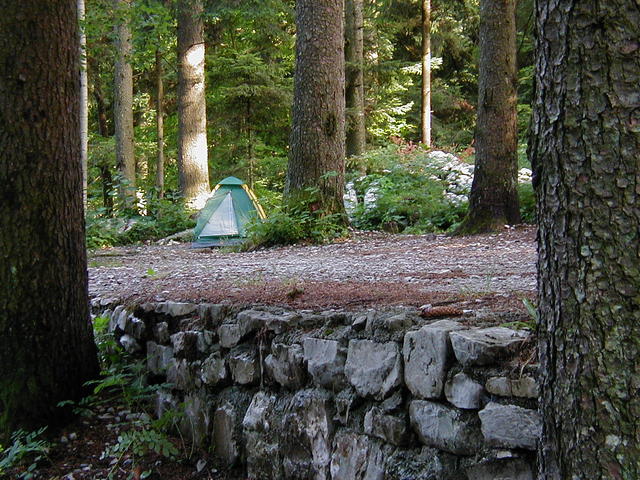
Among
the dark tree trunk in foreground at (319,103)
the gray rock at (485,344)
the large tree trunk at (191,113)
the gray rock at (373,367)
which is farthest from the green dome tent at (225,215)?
the gray rock at (485,344)

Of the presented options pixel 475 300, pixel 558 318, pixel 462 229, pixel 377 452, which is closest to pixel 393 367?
pixel 377 452

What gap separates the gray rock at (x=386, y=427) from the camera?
2738 millimetres

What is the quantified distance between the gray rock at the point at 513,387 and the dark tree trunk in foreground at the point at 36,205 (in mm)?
3017

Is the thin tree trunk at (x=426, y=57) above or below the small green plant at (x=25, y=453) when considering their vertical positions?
above

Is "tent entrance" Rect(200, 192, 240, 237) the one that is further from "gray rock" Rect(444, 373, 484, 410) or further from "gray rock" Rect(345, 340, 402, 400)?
"gray rock" Rect(444, 373, 484, 410)

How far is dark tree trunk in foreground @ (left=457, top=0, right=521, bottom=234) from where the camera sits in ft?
28.8

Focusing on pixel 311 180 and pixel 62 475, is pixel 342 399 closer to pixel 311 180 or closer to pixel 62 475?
pixel 62 475

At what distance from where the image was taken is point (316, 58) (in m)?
9.21

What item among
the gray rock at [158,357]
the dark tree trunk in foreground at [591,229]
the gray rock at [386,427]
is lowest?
the gray rock at [158,357]

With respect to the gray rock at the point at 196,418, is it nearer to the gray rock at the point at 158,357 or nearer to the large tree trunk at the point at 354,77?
the gray rock at the point at 158,357

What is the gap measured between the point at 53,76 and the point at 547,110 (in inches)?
131

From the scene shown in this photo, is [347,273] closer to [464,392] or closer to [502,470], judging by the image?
[464,392]

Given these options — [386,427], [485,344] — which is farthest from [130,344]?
[485,344]

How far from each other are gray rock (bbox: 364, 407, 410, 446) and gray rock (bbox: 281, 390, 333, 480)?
0.31m
